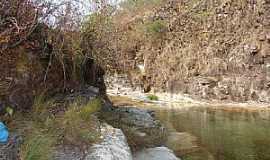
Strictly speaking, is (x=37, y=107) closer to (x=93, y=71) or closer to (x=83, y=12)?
(x=83, y=12)

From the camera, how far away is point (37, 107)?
7820 mm

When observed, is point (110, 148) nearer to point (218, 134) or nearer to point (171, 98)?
point (218, 134)

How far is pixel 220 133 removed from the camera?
642 inches

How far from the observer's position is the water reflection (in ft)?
40.9

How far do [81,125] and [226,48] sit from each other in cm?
2821

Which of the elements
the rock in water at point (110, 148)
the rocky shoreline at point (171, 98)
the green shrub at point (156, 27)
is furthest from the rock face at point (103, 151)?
the green shrub at point (156, 27)

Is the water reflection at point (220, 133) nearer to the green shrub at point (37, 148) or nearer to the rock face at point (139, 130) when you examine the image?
the rock face at point (139, 130)

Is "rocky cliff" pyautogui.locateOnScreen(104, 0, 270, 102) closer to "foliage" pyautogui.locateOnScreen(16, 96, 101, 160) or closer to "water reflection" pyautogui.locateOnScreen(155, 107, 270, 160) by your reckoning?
"water reflection" pyautogui.locateOnScreen(155, 107, 270, 160)

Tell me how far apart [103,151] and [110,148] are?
1.09 feet

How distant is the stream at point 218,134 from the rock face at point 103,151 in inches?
175

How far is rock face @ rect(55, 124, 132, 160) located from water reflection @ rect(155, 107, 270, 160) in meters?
4.50

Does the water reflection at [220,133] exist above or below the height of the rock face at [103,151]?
below

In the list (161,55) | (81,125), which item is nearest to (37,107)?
(81,125)

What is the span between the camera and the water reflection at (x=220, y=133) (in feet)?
40.9
